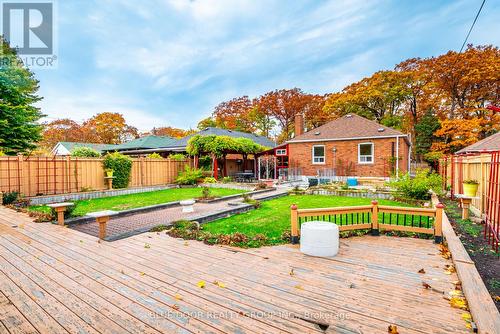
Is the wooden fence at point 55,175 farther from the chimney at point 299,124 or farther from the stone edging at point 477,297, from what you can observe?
the stone edging at point 477,297

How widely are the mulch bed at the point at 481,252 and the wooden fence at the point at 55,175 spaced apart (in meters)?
14.6

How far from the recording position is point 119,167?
13656 mm

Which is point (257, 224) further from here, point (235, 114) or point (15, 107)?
point (235, 114)

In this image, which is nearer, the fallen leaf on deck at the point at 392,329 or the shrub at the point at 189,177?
the fallen leaf on deck at the point at 392,329

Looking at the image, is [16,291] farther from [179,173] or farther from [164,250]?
[179,173]

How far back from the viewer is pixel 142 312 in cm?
260

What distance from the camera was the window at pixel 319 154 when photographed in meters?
19.1

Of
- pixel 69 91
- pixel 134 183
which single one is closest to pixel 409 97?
pixel 134 183

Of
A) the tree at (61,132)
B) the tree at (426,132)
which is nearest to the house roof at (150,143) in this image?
the tree at (61,132)

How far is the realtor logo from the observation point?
880 centimetres

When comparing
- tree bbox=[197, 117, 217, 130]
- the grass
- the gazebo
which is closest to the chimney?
the gazebo

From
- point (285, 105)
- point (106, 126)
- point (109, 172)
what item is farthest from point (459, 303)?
point (106, 126)

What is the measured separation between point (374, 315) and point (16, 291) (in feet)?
13.7

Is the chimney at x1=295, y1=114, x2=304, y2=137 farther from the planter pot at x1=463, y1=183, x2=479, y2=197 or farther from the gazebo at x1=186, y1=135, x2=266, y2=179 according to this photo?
the planter pot at x1=463, y1=183, x2=479, y2=197
